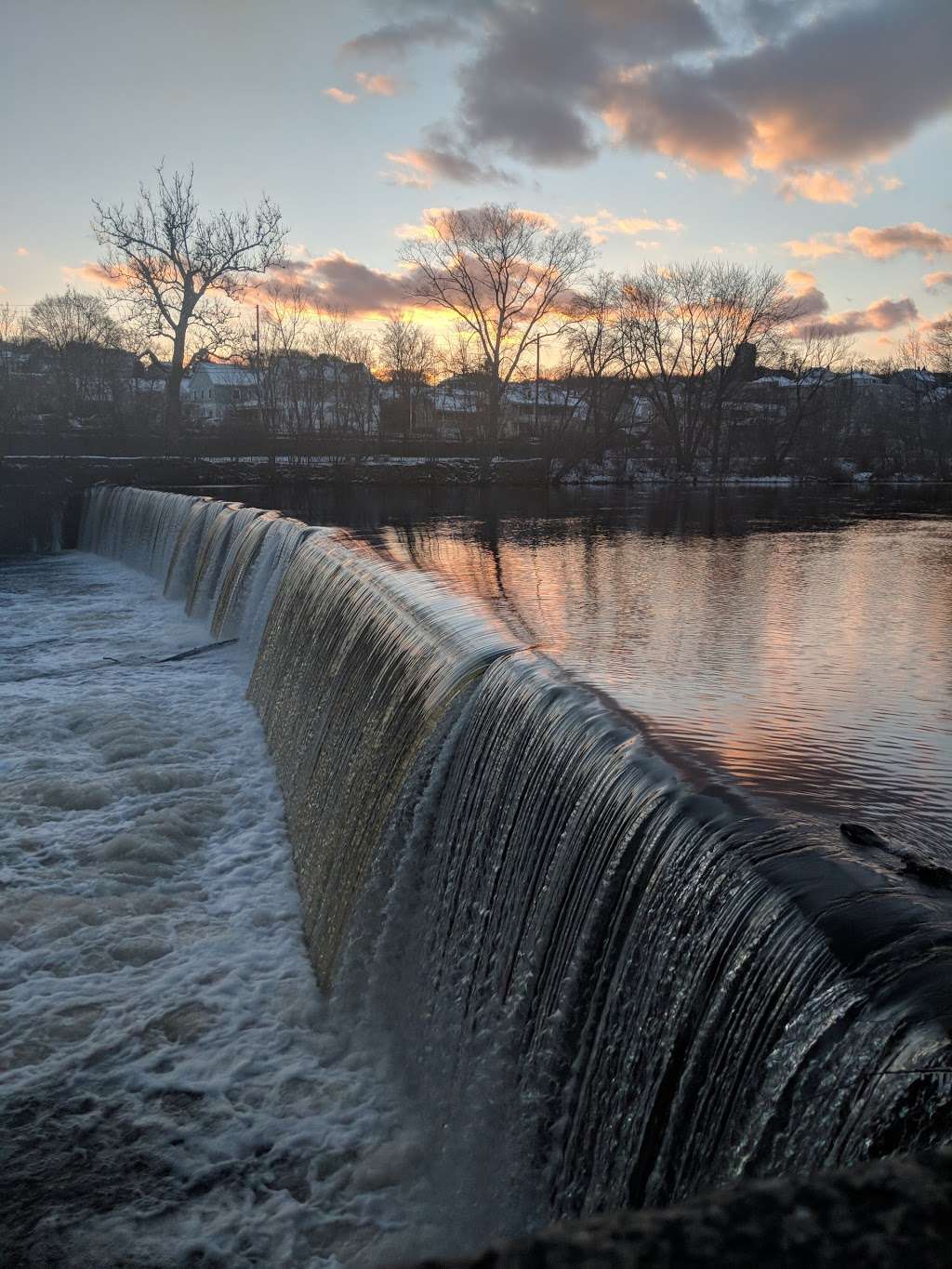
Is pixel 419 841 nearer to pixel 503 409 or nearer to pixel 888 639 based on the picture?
pixel 888 639

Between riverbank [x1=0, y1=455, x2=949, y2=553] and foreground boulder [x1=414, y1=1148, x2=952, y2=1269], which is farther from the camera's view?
riverbank [x1=0, y1=455, x2=949, y2=553]

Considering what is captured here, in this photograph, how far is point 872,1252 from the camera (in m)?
0.73

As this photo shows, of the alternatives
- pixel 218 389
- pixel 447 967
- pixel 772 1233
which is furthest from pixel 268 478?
pixel 218 389

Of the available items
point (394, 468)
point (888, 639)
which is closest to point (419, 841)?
point (888, 639)

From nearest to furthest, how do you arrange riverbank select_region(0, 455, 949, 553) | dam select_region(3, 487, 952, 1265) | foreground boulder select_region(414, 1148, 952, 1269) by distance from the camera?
foreground boulder select_region(414, 1148, 952, 1269)
dam select_region(3, 487, 952, 1265)
riverbank select_region(0, 455, 949, 553)

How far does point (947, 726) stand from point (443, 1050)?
3106 mm

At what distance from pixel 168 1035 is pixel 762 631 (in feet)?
17.2

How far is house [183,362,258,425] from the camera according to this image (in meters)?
78.6

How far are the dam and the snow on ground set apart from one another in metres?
0.02

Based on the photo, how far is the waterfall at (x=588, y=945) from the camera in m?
2.00

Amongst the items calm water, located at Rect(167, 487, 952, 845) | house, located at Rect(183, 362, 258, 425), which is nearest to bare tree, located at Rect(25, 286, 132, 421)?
house, located at Rect(183, 362, 258, 425)

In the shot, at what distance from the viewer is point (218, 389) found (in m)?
82.6

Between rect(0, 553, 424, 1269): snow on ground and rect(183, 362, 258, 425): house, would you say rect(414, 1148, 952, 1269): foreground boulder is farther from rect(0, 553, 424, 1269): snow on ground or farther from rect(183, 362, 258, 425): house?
rect(183, 362, 258, 425): house

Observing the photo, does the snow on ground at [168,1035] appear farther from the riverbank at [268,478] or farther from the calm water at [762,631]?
the riverbank at [268,478]
